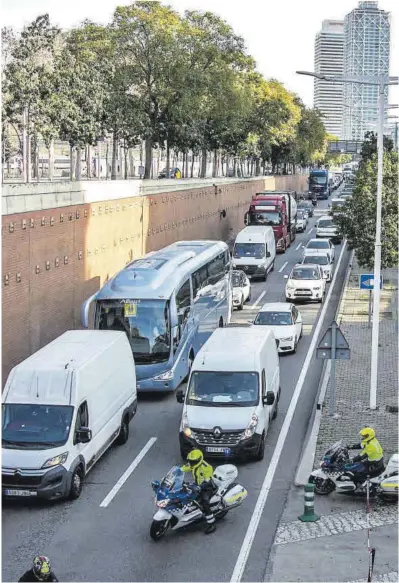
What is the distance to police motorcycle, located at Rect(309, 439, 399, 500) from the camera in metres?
15.1

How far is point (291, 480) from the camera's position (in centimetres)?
1689

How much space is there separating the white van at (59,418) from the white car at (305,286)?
19.2 metres

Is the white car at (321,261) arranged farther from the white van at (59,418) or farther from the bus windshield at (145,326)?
the white van at (59,418)

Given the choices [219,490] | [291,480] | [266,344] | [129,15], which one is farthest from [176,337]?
[129,15]

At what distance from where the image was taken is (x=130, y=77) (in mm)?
49781

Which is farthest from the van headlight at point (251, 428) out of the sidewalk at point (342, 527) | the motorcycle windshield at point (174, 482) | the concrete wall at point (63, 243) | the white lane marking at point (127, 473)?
the concrete wall at point (63, 243)

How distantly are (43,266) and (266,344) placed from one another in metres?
8.79

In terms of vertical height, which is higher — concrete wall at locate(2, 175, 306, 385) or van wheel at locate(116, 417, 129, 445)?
concrete wall at locate(2, 175, 306, 385)

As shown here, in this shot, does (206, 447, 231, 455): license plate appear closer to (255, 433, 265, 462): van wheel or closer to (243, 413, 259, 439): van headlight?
(243, 413, 259, 439): van headlight

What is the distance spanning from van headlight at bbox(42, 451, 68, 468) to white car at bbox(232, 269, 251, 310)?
20455 mm

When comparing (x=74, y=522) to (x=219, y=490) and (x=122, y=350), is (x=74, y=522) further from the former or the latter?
(x=122, y=350)

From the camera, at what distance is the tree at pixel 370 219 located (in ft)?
115

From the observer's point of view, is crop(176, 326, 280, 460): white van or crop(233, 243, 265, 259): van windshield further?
crop(233, 243, 265, 259): van windshield

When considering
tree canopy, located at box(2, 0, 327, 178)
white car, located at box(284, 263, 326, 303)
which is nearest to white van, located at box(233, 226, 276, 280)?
white car, located at box(284, 263, 326, 303)
